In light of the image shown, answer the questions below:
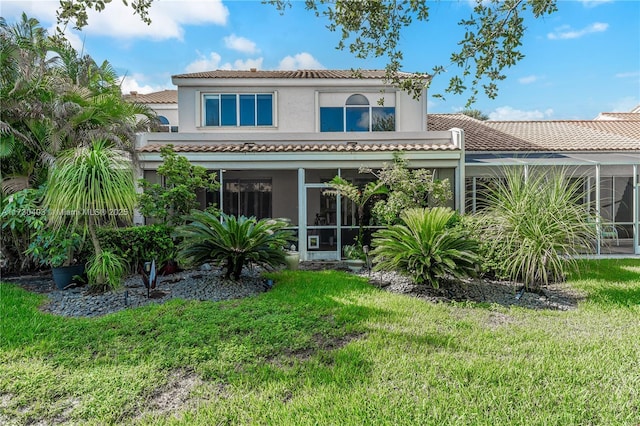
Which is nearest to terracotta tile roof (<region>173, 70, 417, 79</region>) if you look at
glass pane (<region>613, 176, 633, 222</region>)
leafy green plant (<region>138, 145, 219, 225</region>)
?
leafy green plant (<region>138, 145, 219, 225</region>)

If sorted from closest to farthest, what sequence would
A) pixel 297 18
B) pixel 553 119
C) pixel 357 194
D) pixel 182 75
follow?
pixel 297 18, pixel 357 194, pixel 182 75, pixel 553 119

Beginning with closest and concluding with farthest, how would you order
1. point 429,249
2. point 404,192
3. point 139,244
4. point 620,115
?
1. point 429,249
2. point 139,244
3. point 404,192
4. point 620,115

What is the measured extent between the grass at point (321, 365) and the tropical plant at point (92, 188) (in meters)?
2.26

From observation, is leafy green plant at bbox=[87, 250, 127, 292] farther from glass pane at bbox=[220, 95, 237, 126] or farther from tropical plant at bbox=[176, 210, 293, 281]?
glass pane at bbox=[220, 95, 237, 126]

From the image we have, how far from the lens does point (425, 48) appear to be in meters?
10.6

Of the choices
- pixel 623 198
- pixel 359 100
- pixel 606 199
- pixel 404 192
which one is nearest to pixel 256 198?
pixel 359 100

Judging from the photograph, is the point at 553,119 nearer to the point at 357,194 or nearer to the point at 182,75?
the point at 357,194

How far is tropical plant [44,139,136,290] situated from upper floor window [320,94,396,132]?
503 inches

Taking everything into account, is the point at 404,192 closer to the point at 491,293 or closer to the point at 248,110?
the point at 491,293

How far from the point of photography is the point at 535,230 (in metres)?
9.02

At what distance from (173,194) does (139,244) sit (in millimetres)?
1876

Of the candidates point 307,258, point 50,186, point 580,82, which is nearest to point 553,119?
point 580,82

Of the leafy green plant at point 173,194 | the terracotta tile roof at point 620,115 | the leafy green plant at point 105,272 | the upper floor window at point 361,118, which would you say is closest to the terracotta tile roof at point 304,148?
the leafy green plant at point 173,194

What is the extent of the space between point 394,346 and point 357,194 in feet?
Result: 25.0
